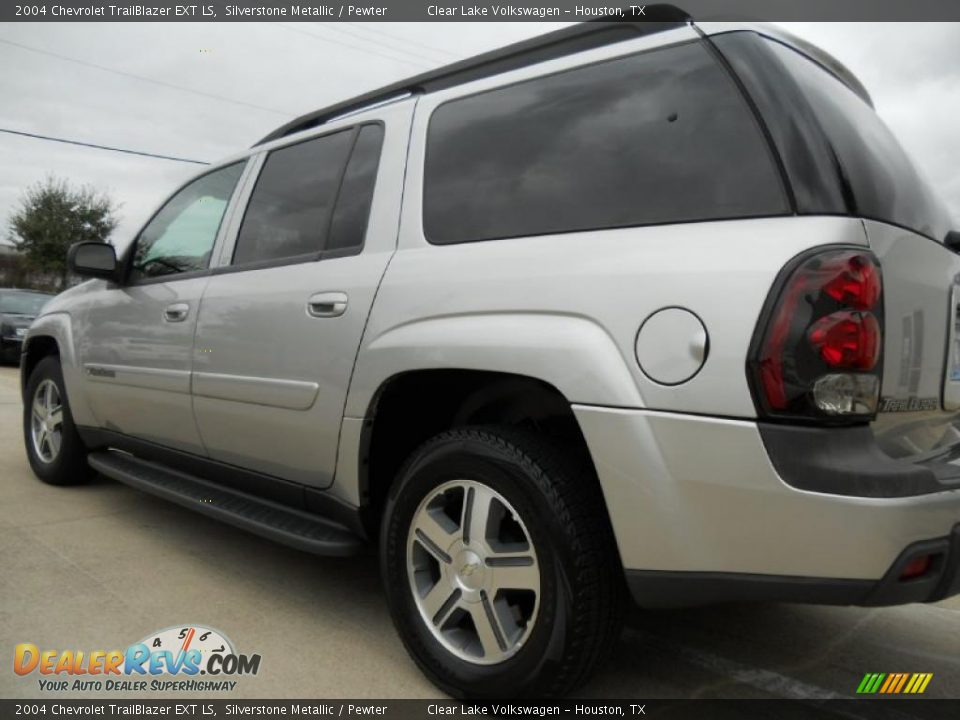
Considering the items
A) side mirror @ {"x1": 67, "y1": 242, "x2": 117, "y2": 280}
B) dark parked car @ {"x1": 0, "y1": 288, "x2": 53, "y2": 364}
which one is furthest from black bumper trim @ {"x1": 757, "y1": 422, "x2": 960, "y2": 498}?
dark parked car @ {"x1": 0, "y1": 288, "x2": 53, "y2": 364}

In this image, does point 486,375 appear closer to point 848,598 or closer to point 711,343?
point 711,343

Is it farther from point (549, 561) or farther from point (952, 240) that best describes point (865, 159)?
point (549, 561)

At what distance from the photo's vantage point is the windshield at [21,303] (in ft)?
43.1

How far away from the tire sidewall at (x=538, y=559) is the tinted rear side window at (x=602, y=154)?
26.0 inches

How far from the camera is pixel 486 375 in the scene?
2156mm

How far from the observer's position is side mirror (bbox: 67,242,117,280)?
147 inches

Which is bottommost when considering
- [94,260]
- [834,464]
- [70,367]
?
[70,367]

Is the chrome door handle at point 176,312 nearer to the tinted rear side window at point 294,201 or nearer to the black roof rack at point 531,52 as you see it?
the tinted rear side window at point 294,201

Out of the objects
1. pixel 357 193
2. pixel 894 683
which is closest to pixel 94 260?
pixel 357 193

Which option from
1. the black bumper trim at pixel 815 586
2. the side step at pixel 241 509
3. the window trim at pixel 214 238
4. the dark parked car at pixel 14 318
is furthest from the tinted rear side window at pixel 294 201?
the dark parked car at pixel 14 318

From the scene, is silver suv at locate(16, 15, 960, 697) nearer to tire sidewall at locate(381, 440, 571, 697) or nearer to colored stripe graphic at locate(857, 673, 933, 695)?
tire sidewall at locate(381, 440, 571, 697)

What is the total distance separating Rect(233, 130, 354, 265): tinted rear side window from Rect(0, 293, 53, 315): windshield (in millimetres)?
11946

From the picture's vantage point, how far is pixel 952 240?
6.86ft

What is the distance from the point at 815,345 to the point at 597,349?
0.48 metres
